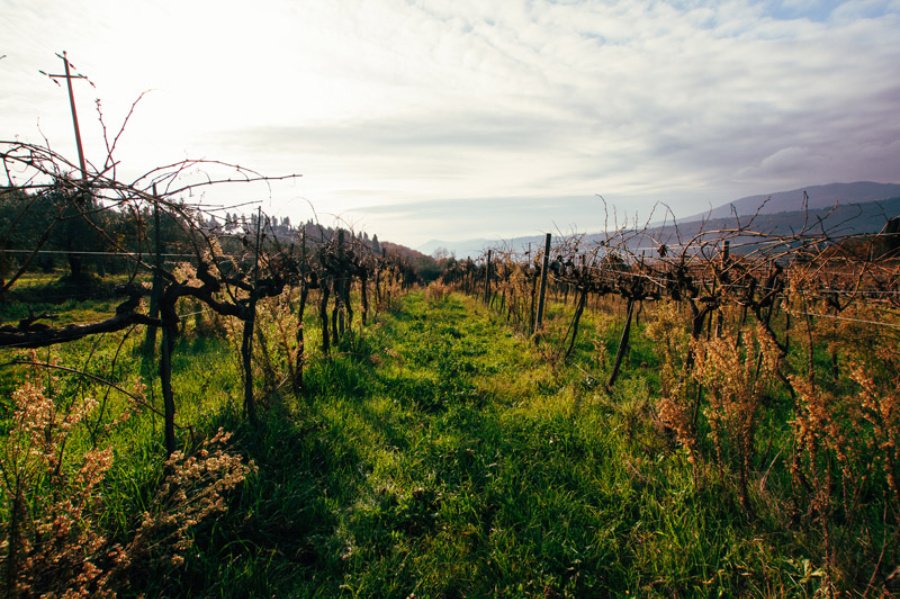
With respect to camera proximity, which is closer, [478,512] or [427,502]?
[478,512]

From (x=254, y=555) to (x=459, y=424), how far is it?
Result: 7.62ft

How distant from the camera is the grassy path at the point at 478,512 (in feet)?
7.70

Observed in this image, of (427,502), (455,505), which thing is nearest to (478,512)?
(455,505)

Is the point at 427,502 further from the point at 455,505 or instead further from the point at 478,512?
the point at 478,512

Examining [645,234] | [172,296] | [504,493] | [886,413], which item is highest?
[645,234]

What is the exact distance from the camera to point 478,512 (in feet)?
9.77

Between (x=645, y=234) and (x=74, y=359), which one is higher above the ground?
(x=645, y=234)

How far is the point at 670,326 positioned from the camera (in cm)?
414

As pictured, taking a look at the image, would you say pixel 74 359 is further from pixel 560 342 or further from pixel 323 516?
pixel 560 342

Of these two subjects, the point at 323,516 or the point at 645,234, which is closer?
the point at 323,516

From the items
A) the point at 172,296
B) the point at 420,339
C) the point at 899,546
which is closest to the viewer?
the point at 899,546

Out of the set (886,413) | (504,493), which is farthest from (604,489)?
(886,413)

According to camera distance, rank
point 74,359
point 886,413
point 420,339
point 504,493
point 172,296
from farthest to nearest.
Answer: point 420,339 → point 74,359 → point 504,493 → point 172,296 → point 886,413

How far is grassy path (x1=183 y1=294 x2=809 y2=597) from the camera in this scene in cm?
235
